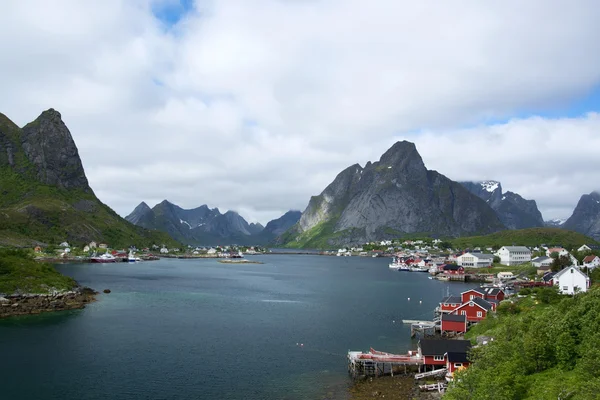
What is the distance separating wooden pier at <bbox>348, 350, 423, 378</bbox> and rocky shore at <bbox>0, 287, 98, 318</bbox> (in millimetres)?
55588

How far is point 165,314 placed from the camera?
74.8 meters

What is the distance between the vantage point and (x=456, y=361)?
42719 mm

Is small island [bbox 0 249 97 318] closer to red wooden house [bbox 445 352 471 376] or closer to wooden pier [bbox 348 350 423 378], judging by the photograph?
wooden pier [bbox 348 350 423 378]

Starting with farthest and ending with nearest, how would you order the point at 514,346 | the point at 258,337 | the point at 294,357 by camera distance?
the point at 258,337 < the point at 294,357 < the point at 514,346

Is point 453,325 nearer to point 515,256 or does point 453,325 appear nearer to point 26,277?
point 26,277

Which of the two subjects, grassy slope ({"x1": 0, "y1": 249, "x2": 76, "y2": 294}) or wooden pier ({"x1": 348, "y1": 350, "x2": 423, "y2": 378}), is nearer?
wooden pier ({"x1": 348, "y1": 350, "x2": 423, "y2": 378})

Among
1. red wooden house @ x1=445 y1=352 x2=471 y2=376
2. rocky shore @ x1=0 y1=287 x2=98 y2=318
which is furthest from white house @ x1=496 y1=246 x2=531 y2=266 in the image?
rocky shore @ x1=0 y1=287 x2=98 y2=318

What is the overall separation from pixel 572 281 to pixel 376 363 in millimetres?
54011

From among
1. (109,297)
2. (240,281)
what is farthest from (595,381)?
(240,281)

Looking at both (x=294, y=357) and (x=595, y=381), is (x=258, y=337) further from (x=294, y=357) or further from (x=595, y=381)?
(x=595, y=381)

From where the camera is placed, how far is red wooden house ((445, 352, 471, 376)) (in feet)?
140

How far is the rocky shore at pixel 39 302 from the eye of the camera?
2815 inches

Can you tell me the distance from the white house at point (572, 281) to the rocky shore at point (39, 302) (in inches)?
3543

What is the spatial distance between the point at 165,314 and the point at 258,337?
22.9 m
